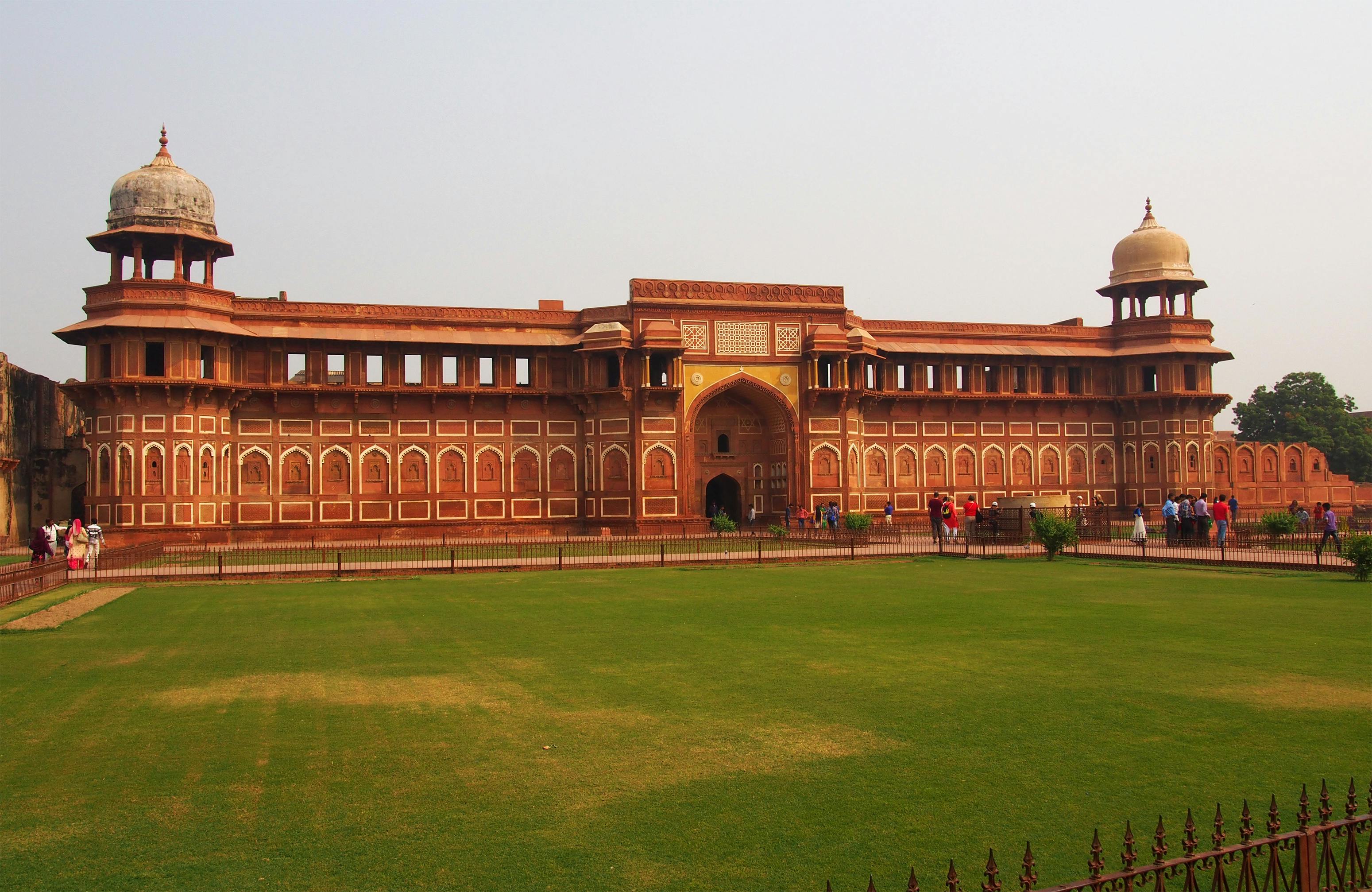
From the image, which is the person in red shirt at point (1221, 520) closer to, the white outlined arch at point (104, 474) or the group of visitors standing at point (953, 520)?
the group of visitors standing at point (953, 520)

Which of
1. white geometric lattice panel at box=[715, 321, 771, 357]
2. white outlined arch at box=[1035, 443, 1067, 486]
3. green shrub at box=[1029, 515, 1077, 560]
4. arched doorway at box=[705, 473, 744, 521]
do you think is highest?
white geometric lattice panel at box=[715, 321, 771, 357]

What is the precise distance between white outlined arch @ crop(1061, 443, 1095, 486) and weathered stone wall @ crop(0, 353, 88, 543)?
107ft

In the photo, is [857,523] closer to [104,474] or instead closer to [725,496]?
[725,496]

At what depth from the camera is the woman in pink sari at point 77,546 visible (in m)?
19.6

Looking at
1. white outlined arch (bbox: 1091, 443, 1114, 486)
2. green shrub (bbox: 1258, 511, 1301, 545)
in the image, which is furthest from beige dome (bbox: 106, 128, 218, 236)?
white outlined arch (bbox: 1091, 443, 1114, 486)

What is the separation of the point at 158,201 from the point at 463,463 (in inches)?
438

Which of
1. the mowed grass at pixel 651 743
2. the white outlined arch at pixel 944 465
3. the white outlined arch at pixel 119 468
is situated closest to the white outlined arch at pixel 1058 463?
the white outlined arch at pixel 944 465

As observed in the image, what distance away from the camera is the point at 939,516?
2473 cm

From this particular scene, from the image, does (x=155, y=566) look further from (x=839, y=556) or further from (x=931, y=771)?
(x=931, y=771)

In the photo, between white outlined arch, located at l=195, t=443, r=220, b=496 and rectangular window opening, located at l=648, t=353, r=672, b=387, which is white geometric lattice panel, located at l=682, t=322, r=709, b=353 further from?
white outlined arch, located at l=195, t=443, r=220, b=496

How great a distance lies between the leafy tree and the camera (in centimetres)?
5350

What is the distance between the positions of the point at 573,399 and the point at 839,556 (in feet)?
44.9

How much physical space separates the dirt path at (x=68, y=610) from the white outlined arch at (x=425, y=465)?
1475 cm

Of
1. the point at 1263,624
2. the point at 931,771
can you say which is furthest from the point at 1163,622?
the point at 931,771
